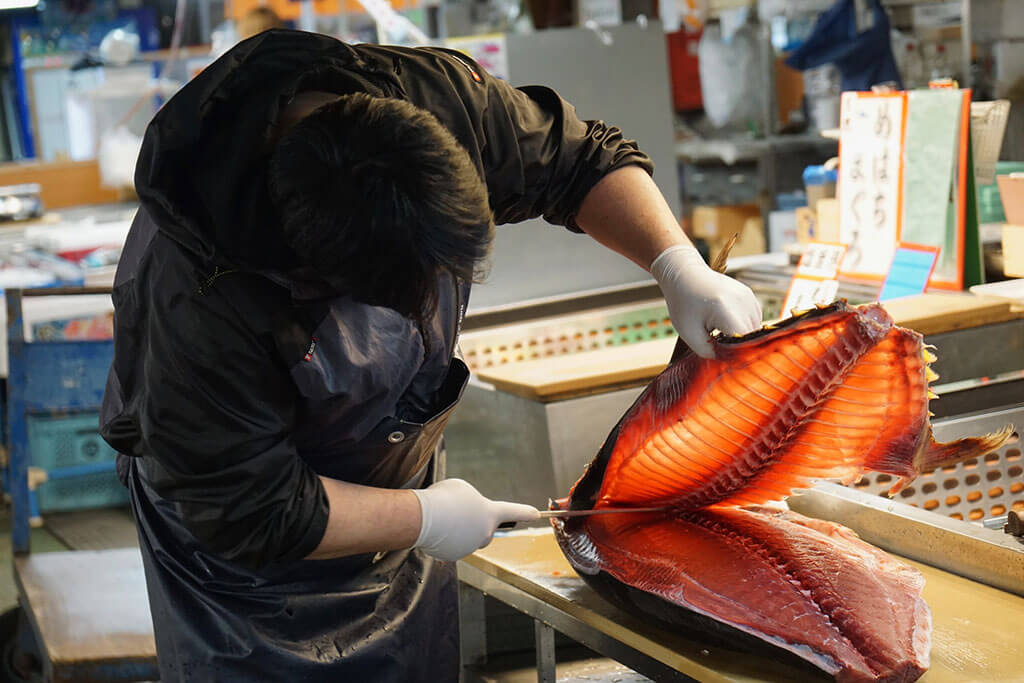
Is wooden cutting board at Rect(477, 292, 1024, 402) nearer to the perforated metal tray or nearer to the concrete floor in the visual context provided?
the perforated metal tray

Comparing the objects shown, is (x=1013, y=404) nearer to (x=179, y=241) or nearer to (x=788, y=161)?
(x=179, y=241)

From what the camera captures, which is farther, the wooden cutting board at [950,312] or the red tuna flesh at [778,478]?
the wooden cutting board at [950,312]

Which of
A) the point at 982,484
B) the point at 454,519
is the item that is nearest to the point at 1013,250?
the point at 982,484

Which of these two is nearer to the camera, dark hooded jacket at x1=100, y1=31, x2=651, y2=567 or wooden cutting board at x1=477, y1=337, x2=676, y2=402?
dark hooded jacket at x1=100, y1=31, x2=651, y2=567

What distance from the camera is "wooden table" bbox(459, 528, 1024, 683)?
1.54m

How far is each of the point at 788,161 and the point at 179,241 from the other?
5.88m

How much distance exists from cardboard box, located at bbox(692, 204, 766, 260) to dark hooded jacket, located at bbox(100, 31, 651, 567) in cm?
490

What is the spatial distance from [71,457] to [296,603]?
3621 mm

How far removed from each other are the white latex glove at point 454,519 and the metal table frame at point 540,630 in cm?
20

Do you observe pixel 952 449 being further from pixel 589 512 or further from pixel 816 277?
pixel 816 277

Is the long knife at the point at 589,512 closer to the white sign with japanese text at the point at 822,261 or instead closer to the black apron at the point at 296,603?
the black apron at the point at 296,603

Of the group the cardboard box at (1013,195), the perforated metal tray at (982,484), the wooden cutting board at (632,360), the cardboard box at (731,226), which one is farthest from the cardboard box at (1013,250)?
the cardboard box at (731,226)

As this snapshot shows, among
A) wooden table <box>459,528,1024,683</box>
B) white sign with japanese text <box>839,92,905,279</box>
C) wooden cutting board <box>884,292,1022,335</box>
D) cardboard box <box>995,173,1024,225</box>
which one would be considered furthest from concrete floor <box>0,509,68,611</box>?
cardboard box <box>995,173,1024,225</box>

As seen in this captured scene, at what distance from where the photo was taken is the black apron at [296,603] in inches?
71.7
